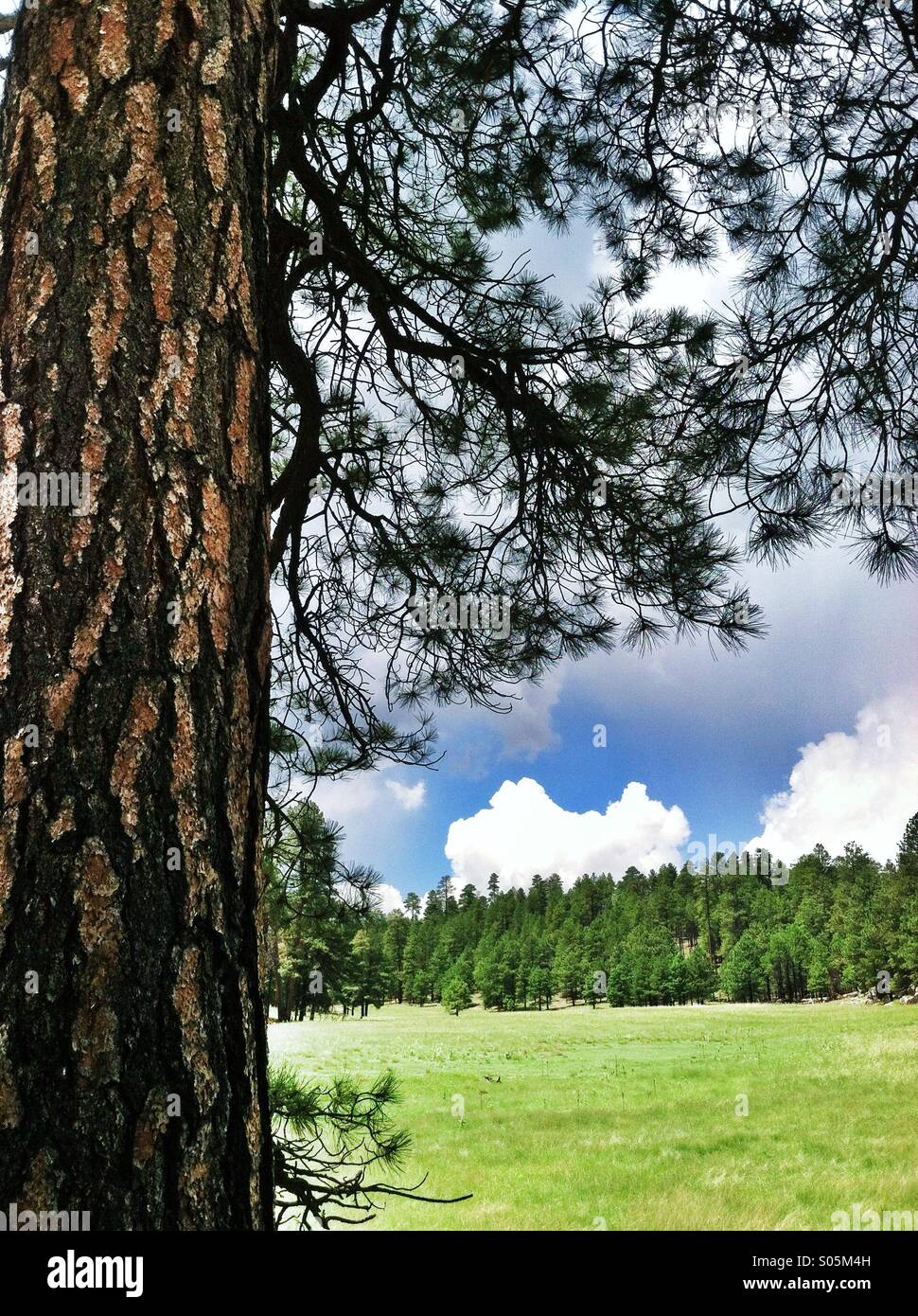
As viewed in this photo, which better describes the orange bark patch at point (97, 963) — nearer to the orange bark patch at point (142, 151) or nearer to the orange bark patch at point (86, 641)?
the orange bark patch at point (86, 641)

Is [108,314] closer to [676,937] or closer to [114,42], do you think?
[114,42]

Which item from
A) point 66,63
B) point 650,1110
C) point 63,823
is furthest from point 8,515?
point 650,1110

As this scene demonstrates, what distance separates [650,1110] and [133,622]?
9.18 m

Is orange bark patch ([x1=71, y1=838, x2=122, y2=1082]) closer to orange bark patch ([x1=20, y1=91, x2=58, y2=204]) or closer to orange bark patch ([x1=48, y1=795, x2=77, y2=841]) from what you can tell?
orange bark patch ([x1=48, y1=795, x2=77, y2=841])

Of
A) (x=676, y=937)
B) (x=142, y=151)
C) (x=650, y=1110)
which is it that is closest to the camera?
(x=142, y=151)

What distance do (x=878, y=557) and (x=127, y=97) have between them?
75.3 inches

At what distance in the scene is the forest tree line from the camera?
9648 millimetres

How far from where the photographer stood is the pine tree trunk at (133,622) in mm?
594

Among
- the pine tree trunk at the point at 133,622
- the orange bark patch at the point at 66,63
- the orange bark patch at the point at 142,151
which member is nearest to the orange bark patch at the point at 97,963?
the pine tree trunk at the point at 133,622

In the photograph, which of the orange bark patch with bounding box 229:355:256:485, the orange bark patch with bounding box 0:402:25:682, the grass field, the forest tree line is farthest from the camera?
the forest tree line

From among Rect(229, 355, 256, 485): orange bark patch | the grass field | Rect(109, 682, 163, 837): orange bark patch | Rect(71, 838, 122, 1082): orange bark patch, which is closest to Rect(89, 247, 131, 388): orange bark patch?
Rect(229, 355, 256, 485): orange bark patch

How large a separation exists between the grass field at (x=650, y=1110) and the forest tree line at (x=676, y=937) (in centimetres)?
36

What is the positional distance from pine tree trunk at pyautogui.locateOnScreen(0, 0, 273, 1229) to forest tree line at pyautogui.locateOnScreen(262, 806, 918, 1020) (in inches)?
334

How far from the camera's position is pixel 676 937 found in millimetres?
10492
